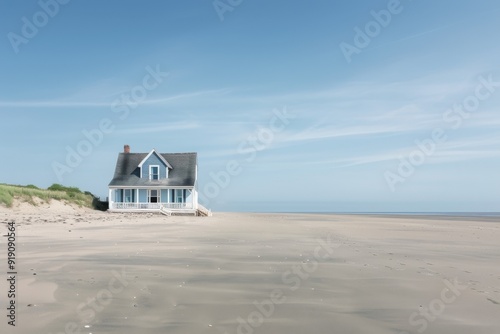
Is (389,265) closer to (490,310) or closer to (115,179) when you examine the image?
(490,310)

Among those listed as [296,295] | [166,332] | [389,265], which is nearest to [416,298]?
[296,295]

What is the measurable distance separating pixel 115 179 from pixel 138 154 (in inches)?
171

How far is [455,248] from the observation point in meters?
13.6

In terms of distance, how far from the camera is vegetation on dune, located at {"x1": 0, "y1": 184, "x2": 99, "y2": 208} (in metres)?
34.9

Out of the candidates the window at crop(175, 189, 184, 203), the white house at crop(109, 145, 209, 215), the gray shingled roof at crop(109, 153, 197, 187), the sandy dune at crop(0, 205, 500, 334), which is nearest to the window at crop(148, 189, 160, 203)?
the white house at crop(109, 145, 209, 215)

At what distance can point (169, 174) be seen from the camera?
49.1m

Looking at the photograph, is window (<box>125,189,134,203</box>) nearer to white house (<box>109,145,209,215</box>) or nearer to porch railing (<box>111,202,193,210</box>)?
white house (<box>109,145,209,215</box>)

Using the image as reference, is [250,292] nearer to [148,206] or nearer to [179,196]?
[148,206]

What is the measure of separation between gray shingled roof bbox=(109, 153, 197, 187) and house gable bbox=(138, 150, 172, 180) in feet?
2.01

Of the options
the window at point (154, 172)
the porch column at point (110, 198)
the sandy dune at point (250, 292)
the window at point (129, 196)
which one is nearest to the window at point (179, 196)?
the window at point (154, 172)

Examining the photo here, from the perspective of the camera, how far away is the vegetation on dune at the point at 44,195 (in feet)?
115

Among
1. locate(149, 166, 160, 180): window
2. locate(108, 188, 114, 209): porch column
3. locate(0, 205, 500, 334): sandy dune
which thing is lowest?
locate(108, 188, 114, 209): porch column

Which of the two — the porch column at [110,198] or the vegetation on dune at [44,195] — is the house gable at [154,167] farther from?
the vegetation on dune at [44,195]

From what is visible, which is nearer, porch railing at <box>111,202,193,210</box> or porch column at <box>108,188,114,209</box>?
porch railing at <box>111,202,193,210</box>
